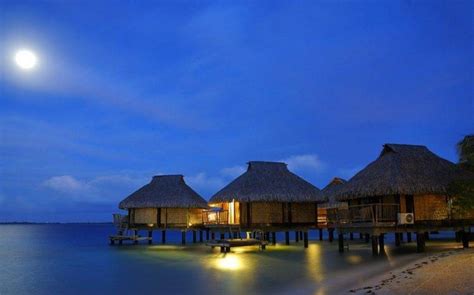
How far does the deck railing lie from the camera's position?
18547 mm

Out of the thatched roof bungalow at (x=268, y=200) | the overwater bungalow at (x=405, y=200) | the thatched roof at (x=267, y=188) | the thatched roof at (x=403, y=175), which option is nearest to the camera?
the overwater bungalow at (x=405, y=200)

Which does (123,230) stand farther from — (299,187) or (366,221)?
(366,221)

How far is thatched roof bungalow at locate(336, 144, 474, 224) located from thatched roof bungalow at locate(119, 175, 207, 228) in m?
12.0

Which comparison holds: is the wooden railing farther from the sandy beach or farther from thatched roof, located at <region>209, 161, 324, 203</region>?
the sandy beach

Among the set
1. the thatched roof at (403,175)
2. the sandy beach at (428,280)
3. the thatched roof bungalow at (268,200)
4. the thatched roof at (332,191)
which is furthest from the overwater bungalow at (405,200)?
the thatched roof at (332,191)

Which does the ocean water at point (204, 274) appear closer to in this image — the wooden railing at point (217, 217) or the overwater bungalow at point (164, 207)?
the wooden railing at point (217, 217)

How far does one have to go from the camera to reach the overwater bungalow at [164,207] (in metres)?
29.5

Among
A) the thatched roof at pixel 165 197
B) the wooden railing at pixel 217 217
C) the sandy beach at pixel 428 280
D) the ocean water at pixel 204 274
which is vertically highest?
the thatched roof at pixel 165 197

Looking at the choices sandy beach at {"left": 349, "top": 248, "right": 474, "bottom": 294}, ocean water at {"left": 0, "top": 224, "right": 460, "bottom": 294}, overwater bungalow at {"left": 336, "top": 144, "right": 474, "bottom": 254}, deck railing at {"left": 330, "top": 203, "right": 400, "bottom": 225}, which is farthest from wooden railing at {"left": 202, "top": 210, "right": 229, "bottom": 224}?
sandy beach at {"left": 349, "top": 248, "right": 474, "bottom": 294}

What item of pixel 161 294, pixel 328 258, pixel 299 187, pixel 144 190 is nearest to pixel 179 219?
pixel 144 190

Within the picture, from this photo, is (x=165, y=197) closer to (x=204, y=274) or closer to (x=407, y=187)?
(x=204, y=274)

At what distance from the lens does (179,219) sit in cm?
3034

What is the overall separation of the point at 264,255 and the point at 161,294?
9680 mm

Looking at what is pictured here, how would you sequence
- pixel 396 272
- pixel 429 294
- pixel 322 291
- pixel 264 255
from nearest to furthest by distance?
pixel 429 294
pixel 322 291
pixel 396 272
pixel 264 255
